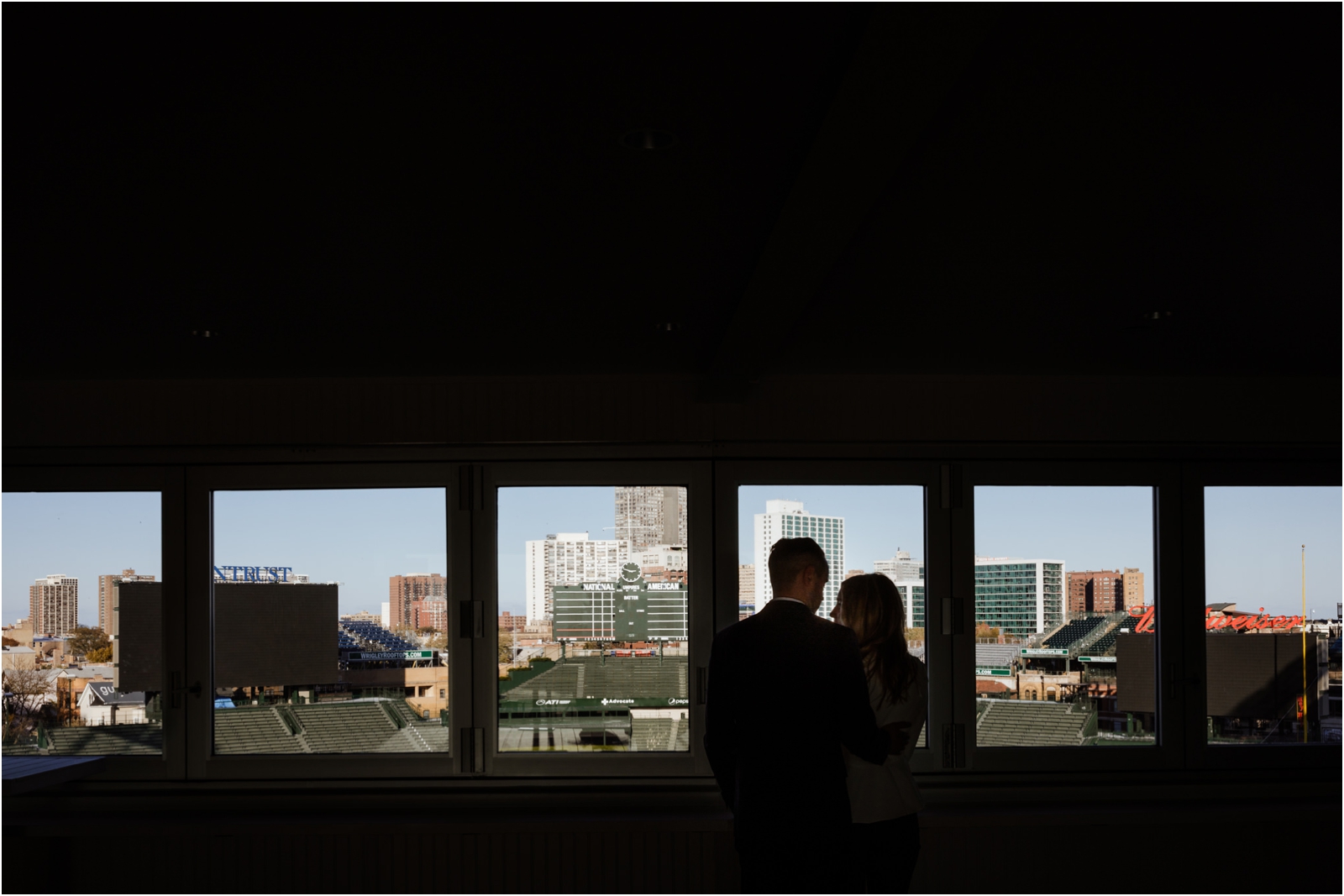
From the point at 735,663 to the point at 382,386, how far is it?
100 inches

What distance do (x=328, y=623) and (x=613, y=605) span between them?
126 centimetres

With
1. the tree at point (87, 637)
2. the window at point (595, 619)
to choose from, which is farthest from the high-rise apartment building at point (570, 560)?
the tree at point (87, 637)

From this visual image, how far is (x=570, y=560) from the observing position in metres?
4.25

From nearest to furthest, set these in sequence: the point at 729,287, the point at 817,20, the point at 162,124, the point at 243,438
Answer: the point at 817,20 → the point at 162,124 → the point at 729,287 → the point at 243,438

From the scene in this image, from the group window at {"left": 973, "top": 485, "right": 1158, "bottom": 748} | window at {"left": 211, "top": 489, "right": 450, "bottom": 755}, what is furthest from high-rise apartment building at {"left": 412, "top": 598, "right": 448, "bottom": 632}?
window at {"left": 973, "top": 485, "right": 1158, "bottom": 748}

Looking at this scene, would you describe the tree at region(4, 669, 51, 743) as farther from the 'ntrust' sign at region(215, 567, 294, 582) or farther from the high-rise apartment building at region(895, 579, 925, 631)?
the high-rise apartment building at region(895, 579, 925, 631)

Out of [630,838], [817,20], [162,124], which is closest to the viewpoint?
[817,20]

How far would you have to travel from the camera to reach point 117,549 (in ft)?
13.9

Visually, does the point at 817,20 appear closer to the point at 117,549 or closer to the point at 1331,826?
the point at 117,549

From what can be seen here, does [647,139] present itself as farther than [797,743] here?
No

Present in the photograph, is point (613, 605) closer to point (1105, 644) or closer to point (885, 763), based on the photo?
point (885, 763)

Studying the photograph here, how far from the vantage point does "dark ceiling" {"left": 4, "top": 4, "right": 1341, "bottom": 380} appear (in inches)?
55.9

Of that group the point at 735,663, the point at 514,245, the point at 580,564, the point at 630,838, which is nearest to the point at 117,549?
the point at 580,564

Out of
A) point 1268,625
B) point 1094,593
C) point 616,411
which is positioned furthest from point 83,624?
point 1268,625
